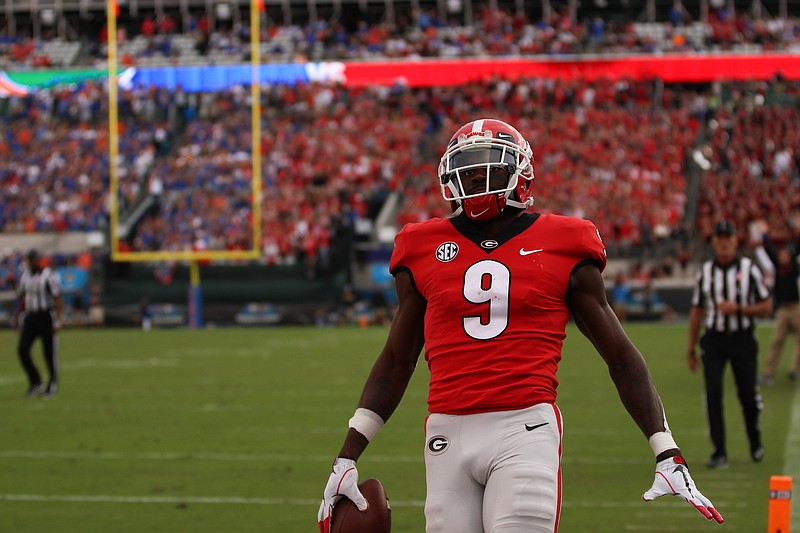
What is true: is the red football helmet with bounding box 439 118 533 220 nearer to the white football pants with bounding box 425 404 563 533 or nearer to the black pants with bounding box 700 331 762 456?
A: the white football pants with bounding box 425 404 563 533

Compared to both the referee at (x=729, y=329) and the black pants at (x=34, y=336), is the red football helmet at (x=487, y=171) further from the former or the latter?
the black pants at (x=34, y=336)

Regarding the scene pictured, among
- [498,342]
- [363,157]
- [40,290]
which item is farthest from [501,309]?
[363,157]

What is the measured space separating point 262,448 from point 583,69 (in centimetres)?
2495

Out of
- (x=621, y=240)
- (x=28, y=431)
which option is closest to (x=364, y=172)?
(x=621, y=240)

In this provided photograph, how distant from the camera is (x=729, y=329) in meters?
8.38

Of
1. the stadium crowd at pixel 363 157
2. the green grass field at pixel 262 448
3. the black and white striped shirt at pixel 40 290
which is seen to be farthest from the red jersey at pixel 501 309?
the stadium crowd at pixel 363 157

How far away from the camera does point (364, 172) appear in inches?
1114

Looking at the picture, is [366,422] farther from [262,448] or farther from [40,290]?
[40,290]

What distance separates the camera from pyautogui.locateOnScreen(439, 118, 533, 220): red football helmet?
11.7ft

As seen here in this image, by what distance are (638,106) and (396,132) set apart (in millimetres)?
5813

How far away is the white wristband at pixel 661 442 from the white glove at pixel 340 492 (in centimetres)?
81

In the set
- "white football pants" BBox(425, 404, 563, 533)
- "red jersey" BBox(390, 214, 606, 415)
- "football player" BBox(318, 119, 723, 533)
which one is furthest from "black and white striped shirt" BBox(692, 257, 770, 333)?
"white football pants" BBox(425, 404, 563, 533)

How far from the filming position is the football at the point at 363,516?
137 inches

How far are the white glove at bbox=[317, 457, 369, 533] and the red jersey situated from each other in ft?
0.99
